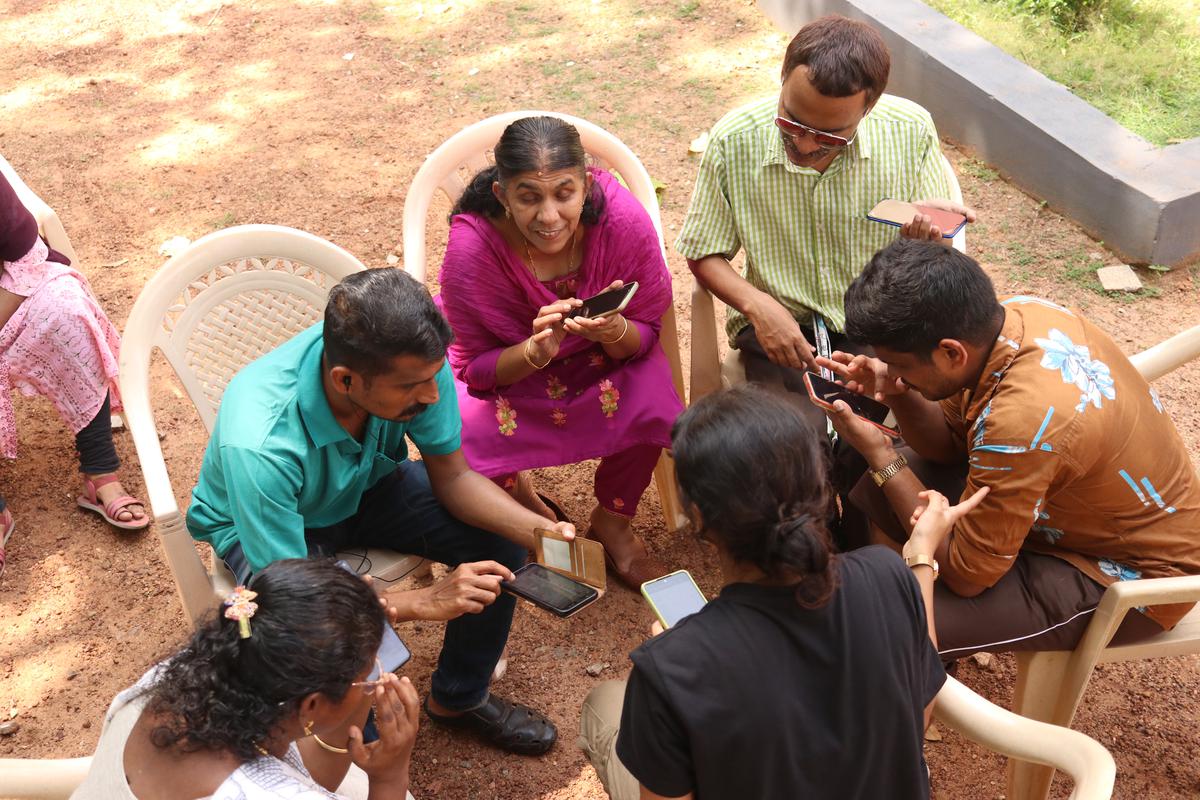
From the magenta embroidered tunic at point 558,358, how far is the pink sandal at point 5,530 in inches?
74.2

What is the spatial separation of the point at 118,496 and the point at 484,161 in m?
1.91

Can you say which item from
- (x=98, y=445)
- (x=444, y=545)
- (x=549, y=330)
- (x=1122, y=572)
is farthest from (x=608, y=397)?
(x=98, y=445)

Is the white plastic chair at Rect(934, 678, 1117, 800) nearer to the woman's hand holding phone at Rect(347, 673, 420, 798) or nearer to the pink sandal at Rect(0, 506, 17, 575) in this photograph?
the woman's hand holding phone at Rect(347, 673, 420, 798)

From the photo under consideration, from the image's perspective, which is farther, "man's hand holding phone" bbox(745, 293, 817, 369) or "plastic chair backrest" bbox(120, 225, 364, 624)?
Answer: "man's hand holding phone" bbox(745, 293, 817, 369)

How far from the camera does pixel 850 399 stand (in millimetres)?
3131

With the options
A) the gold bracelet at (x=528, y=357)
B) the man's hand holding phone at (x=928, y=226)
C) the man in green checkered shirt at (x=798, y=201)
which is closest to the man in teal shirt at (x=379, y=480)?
the gold bracelet at (x=528, y=357)

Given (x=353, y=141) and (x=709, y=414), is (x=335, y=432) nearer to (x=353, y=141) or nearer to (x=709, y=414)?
(x=709, y=414)

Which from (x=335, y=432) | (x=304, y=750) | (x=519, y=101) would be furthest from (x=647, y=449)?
(x=519, y=101)

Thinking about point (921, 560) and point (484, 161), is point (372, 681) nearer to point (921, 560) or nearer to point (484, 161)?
point (921, 560)

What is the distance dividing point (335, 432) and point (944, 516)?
1.53 meters

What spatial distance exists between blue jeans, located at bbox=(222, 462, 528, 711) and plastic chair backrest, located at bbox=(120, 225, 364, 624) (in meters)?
0.48

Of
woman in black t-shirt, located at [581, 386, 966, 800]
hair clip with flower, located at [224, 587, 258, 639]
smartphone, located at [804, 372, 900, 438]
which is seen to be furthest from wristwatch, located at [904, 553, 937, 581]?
hair clip with flower, located at [224, 587, 258, 639]

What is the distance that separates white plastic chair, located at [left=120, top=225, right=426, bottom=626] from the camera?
3057 mm

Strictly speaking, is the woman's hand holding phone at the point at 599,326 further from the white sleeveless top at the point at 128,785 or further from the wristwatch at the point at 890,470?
the white sleeveless top at the point at 128,785
